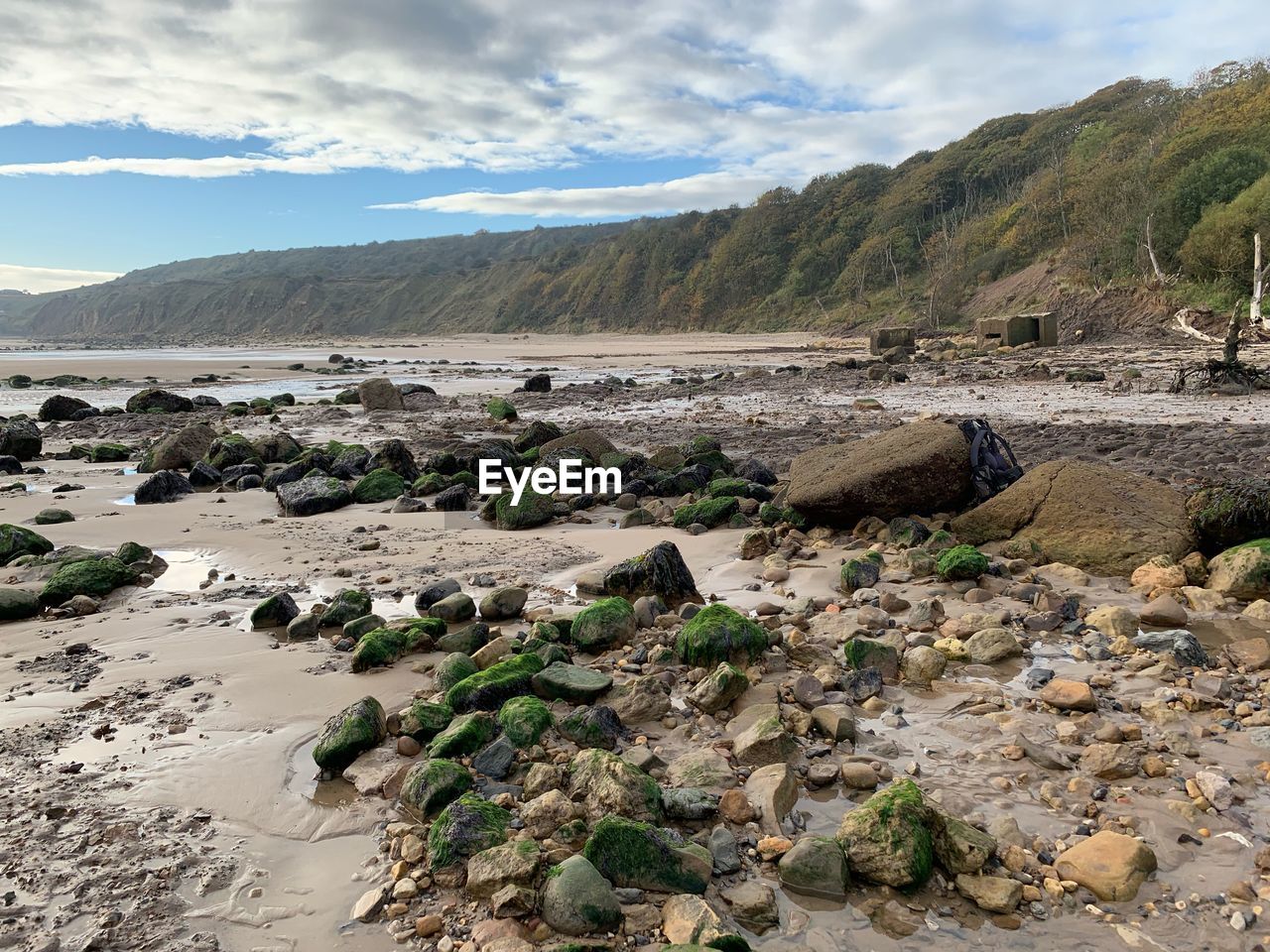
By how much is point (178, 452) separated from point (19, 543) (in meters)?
4.65

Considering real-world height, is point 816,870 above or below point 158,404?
below

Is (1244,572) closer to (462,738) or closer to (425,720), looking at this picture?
(462,738)

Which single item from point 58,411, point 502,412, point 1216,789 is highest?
point 58,411

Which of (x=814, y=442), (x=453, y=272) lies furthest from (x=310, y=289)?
(x=814, y=442)

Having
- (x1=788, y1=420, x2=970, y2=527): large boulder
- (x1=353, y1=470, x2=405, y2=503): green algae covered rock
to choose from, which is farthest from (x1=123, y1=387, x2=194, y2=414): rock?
(x1=788, y1=420, x2=970, y2=527): large boulder

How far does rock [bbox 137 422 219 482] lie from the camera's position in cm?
1070

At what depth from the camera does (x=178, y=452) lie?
424 inches

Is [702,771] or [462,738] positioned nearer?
[702,771]

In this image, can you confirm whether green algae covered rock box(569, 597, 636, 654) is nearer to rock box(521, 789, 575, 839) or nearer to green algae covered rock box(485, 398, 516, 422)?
rock box(521, 789, 575, 839)

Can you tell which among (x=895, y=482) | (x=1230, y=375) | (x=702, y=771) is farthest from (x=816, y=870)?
(x=1230, y=375)

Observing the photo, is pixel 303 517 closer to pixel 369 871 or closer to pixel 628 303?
pixel 369 871

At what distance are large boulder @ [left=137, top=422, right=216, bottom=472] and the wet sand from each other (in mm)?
1284

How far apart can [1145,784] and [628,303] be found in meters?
67.7

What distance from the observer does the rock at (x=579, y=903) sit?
229 cm
